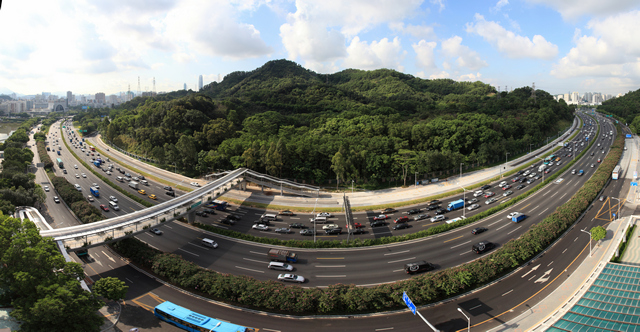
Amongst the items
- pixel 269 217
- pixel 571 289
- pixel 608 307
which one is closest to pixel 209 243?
pixel 269 217

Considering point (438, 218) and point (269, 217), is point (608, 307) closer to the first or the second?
point (438, 218)

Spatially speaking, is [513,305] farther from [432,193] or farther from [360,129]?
[360,129]

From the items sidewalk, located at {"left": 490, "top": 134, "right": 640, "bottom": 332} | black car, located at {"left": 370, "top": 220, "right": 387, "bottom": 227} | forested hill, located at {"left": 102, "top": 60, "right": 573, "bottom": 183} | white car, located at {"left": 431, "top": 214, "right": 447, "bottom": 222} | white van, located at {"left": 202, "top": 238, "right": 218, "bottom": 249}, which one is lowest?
sidewalk, located at {"left": 490, "top": 134, "right": 640, "bottom": 332}

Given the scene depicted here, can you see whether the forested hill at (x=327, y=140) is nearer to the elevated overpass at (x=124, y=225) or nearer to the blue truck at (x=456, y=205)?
the blue truck at (x=456, y=205)

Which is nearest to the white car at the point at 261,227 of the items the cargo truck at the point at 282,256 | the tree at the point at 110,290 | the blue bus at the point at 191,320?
the cargo truck at the point at 282,256

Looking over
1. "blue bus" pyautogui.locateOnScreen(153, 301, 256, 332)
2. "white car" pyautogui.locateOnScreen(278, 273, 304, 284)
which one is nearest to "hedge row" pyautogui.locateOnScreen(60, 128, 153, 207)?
"blue bus" pyautogui.locateOnScreen(153, 301, 256, 332)

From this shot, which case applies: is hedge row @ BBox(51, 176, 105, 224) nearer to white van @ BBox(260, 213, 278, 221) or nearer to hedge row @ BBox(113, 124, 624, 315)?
hedge row @ BBox(113, 124, 624, 315)

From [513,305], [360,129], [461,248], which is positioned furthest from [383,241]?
[360,129]
